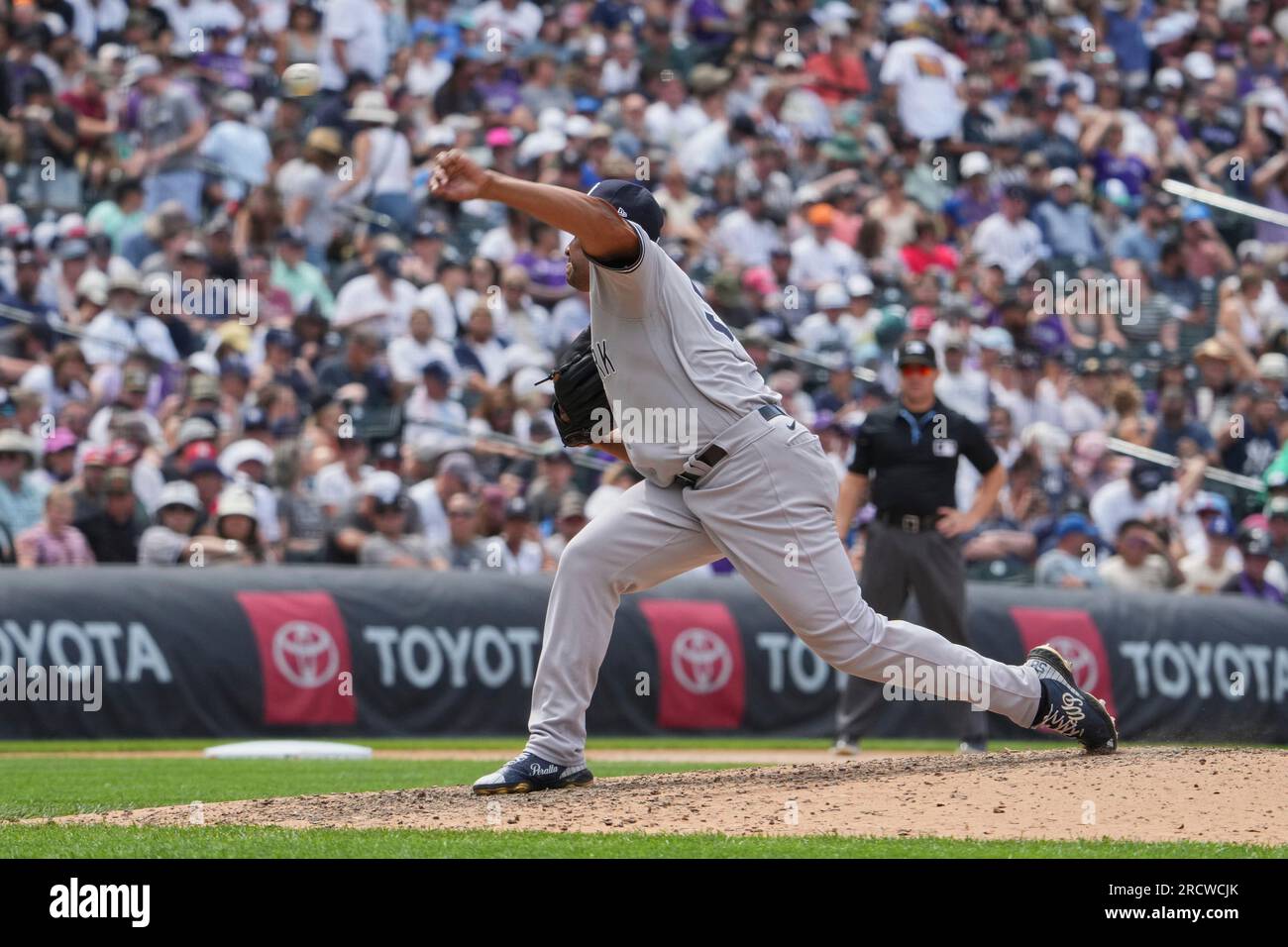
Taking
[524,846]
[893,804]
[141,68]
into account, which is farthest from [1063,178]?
[524,846]

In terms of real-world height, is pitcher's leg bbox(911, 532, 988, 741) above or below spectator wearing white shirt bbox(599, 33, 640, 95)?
below

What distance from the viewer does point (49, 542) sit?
1270 centimetres

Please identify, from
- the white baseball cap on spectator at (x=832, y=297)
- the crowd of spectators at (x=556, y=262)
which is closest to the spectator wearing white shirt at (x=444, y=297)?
the crowd of spectators at (x=556, y=262)

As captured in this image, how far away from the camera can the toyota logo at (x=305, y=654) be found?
1246 centimetres

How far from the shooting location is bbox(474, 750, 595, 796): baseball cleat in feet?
23.1

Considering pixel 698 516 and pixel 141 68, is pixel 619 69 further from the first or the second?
pixel 698 516

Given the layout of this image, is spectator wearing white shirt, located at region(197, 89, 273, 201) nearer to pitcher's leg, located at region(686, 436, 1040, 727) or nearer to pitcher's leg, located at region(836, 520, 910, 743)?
pitcher's leg, located at region(836, 520, 910, 743)

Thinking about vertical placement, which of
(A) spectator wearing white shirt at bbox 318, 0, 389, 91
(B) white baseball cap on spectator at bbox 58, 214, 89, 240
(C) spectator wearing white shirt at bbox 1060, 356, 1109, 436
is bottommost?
(C) spectator wearing white shirt at bbox 1060, 356, 1109, 436

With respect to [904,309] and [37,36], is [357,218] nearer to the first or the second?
[37,36]

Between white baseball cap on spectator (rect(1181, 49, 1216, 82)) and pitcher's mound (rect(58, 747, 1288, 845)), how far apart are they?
1776 centimetres

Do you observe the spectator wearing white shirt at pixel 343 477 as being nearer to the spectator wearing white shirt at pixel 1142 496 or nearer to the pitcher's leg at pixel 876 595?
the pitcher's leg at pixel 876 595

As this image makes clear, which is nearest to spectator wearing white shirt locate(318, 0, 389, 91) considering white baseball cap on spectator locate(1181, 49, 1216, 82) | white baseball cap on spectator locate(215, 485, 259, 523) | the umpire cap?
white baseball cap on spectator locate(215, 485, 259, 523)

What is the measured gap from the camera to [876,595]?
37.9ft

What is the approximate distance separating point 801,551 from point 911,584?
4.99 meters
